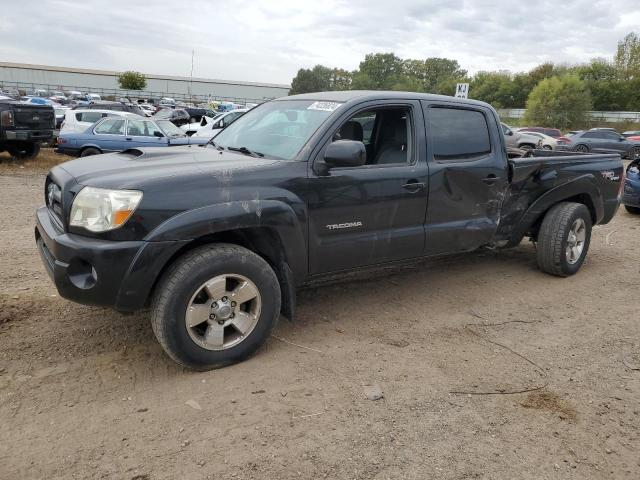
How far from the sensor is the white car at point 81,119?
13.6m

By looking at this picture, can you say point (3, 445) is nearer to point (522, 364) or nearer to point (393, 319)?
point (393, 319)

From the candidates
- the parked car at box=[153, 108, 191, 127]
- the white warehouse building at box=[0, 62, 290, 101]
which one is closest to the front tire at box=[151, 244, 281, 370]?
the parked car at box=[153, 108, 191, 127]

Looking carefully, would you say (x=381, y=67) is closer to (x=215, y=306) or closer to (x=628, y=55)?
(x=628, y=55)

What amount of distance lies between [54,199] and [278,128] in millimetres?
1712

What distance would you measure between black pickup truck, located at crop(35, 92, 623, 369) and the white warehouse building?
78428 millimetres

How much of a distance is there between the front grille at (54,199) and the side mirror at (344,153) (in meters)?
1.78

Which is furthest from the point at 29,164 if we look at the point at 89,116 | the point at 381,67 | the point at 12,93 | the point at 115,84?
the point at 381,67

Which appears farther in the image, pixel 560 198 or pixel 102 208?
pixel 560 198

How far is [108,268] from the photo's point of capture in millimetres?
2945

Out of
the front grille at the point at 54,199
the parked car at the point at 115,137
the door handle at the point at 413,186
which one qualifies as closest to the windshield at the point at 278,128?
the door handle at the point at 413,186

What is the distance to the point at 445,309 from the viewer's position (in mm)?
4586

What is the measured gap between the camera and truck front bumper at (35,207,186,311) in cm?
295

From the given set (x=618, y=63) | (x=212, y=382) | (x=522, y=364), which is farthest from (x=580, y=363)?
(x=618, y=63)

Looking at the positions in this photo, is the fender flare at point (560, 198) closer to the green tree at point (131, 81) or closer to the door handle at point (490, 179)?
the door handle at point (490, 179)
